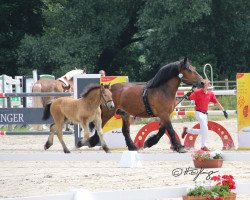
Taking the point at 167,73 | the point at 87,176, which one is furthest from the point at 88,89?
the point at 87,176

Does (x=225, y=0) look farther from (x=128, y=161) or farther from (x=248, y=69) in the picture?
(x=128, y=161)

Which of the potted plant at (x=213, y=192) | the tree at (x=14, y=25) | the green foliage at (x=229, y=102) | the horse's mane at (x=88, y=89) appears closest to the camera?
the potted plant at (x=213, y=192)

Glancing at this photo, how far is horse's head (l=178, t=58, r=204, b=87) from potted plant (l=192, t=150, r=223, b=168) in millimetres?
3652

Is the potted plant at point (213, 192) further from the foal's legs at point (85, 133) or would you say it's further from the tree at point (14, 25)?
the tree at point (14, 25)

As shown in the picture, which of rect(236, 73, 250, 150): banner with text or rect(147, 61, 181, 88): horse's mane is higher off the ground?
rect(147, 61, 181, 88): horse's mane

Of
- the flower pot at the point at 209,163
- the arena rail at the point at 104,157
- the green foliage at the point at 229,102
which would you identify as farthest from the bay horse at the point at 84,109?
the green foliage at the point at 229,102

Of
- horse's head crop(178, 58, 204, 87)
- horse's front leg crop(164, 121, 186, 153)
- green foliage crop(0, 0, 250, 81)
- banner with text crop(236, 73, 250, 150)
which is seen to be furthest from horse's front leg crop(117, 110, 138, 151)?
green foliage crop(0, 0, 250, 81)

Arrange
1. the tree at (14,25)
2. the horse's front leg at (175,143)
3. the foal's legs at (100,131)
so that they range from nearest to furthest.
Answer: the horse's front leg at (175,143) < the foal's legs at (100,131) < the tree at (14,25)

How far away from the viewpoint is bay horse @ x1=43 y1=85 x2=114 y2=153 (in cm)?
1848

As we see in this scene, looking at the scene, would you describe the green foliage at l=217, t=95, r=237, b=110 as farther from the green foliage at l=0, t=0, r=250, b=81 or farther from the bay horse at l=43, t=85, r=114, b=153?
the bay horse at l=43, t=85, r=114, b=153

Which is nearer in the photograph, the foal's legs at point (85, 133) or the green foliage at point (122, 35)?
the foal's legs at point (85, 133)

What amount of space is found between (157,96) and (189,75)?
75 centimetres

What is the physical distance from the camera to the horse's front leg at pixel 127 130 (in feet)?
61.2

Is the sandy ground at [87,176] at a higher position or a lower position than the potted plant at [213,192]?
lower
